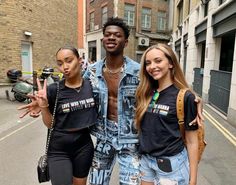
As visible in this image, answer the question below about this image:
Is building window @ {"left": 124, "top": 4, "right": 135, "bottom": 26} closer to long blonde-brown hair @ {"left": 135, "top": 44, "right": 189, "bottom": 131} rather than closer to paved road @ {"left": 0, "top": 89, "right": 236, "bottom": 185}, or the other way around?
paved road @ {"left": 0, "top": 89, "right": 236, "bottom": 185}

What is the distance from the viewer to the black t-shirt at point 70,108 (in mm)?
2467

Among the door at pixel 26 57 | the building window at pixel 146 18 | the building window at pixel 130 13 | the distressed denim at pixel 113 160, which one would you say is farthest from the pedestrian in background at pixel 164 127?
the building window at pixel 146 18

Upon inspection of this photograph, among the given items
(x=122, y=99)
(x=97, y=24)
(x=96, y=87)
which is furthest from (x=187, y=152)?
(x=97, y=24)

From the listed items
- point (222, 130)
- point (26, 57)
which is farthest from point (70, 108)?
point (26, 57)

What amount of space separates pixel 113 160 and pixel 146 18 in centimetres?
3009

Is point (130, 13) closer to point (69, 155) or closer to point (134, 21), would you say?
point (134, 21)

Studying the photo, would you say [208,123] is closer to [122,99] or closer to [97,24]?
[122,99]

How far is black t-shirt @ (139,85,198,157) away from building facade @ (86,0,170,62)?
2694cm

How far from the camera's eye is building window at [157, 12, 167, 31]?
32438mm

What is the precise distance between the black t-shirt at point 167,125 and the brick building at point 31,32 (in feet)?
40.9

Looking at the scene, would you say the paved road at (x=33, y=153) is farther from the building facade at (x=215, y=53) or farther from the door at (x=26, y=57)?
the door at (x=26, y=57)

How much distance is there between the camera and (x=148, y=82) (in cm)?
241

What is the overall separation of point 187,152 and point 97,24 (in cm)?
3137

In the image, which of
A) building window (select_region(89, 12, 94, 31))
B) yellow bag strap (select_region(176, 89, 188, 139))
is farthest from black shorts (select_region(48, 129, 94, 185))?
building window (select_region(89, 12, 94, 31))
